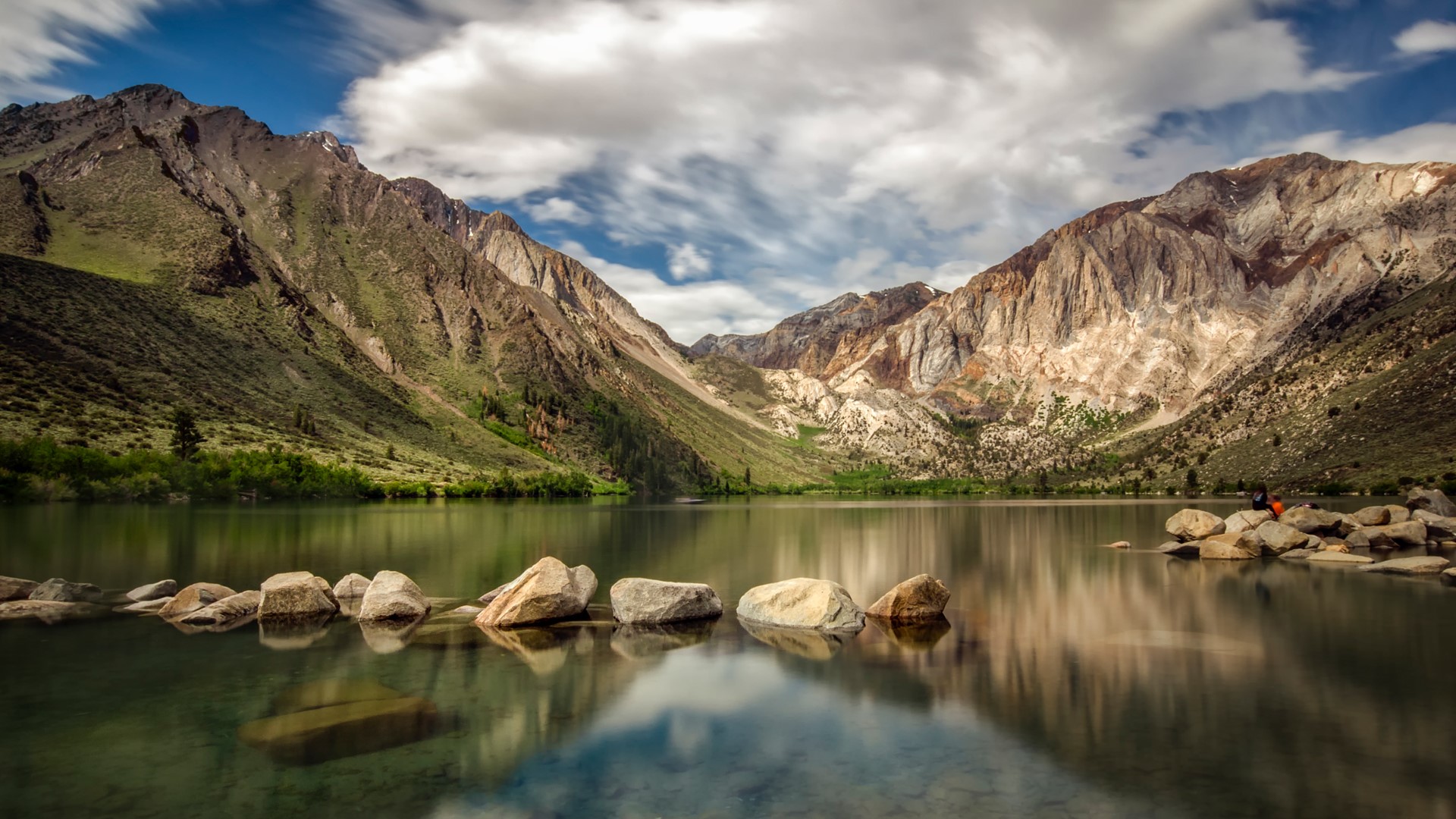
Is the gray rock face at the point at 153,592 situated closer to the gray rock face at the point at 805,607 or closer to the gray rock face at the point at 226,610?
the gray rock face at the point at 226,610

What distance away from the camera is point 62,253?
17650 cm

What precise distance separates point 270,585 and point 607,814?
23.1m

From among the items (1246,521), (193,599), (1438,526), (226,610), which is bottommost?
(226,610)

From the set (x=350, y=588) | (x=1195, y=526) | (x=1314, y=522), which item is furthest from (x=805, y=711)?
(x=1314, y=522)

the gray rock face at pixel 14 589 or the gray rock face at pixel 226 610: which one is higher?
the gray rock face at pixel 14 589

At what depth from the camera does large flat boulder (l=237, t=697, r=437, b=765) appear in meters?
14.2

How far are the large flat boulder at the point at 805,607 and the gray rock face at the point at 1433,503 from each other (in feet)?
201

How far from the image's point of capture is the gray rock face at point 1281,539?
167 ft

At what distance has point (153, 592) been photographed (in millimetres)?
30906

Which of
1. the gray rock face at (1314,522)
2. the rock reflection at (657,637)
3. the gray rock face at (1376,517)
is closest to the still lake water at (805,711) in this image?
the rock reflection at (657,637)

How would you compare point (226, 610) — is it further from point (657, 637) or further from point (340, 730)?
point (340, 730)

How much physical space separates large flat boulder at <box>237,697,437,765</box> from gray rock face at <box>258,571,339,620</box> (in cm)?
1323

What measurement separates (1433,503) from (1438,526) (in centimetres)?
790

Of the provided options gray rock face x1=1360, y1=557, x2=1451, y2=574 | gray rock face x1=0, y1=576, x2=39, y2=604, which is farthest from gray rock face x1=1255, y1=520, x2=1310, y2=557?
gray rock face x1=0, y1=576, x2=39, y2=604
